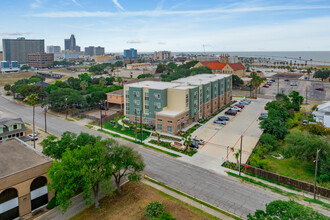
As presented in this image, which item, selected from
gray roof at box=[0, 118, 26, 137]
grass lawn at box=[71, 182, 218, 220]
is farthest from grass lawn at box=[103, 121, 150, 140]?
grass lawn at box=[71, 182, 218, 220]

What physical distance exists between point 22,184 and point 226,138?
41255mm

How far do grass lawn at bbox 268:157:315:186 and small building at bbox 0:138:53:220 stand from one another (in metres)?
35.3

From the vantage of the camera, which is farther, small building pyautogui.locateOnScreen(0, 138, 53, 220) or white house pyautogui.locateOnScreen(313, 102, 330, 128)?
white house pyautogui.locateOnScreen(313, 102, 330, 128)

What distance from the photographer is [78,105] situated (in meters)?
83.9

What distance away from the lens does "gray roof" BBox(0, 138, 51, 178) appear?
30011mm

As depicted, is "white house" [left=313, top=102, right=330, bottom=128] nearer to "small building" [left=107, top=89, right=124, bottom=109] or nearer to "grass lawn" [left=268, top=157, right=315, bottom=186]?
"grass lawn" [left=268, top=157, right=315, bottom=186]

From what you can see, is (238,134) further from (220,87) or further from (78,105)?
(78,105)

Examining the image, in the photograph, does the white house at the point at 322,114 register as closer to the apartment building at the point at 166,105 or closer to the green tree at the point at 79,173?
the apartment building at the point at 166,105

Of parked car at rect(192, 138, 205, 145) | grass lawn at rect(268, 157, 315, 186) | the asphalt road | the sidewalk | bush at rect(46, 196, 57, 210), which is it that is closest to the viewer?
the sidewalk

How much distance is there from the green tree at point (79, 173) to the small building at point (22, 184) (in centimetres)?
371

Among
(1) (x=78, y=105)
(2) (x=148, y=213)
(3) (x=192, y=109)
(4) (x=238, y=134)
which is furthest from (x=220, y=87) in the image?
(2) (x=148, y=213)

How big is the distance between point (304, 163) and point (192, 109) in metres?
29.4

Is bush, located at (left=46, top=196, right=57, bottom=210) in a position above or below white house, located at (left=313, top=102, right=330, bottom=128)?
below

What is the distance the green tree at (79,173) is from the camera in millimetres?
26984
